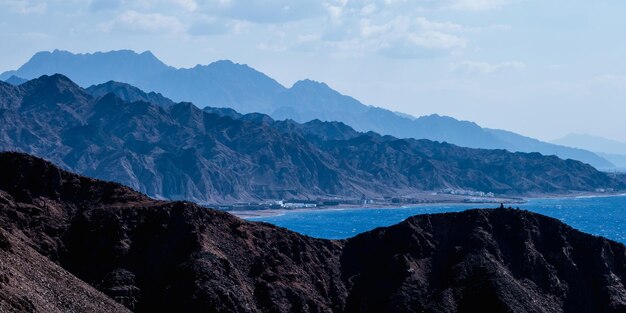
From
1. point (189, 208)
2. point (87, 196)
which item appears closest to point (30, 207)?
point (87, 196)

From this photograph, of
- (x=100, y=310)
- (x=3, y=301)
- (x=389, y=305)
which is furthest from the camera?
(x=389, y=305)

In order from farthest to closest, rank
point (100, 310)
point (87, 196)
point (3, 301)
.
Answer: point (87, 196), point (100, 310), point (3, 301)

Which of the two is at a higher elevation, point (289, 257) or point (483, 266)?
point (483, 266)

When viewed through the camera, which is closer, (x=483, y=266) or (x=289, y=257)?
(x=483, y=266)

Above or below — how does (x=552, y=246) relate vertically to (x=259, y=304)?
above

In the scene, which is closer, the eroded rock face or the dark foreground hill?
the eroded rock face

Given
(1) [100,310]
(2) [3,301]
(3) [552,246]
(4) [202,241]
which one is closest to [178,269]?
(4) [202,241]

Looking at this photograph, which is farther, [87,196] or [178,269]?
[87,196]

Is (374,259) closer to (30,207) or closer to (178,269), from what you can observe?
(178,269)
